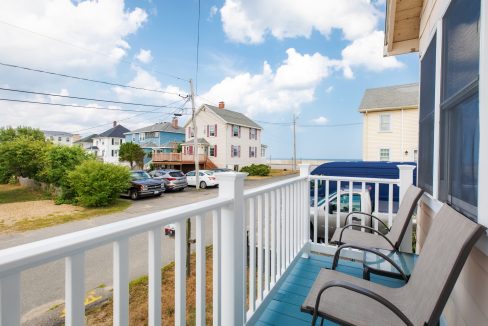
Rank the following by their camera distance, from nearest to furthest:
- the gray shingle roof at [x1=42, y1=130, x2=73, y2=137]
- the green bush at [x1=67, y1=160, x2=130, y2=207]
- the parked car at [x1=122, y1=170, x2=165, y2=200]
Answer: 1. the green bush at [x1=67, y1=160, x2=130, y2=207]
2. the parked car at [x1=122, y1=170, x2=165, y2=200]
3. the gray shingle roof at [x1=42, y1=130, x2=73, y2=137]

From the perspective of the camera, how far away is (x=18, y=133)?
20625mm

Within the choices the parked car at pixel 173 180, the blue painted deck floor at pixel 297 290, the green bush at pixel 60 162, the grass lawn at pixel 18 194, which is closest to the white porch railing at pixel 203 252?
the blue painted deck floor at pixel 297 290

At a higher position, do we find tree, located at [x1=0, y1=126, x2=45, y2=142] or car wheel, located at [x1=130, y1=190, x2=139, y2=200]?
tree, located at [x1=0, y1=126, x2=45, y2=142]

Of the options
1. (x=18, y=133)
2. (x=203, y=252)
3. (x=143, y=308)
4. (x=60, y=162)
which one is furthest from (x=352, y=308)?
(x=18, y=133)

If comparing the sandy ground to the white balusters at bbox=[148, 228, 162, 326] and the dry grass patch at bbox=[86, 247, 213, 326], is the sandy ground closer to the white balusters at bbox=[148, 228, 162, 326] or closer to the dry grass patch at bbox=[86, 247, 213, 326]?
the dry grass patch at bbox=[86, 247, 213, 326]

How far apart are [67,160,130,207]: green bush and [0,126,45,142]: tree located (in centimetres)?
1225

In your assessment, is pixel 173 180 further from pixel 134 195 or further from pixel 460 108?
pixel 460 108

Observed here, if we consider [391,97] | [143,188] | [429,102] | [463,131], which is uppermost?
[391,97]

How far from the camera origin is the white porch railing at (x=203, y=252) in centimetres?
59

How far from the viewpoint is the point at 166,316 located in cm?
292

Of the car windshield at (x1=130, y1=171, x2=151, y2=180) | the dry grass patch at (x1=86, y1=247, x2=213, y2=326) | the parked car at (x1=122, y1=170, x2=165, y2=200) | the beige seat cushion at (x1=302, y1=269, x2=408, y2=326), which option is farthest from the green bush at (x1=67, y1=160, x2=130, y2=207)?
the beige seat cushion at (x1=302, y1=269, x2=408, y2=326)

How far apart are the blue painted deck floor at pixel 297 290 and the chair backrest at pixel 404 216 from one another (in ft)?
1.63

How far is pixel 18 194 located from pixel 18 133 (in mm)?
9490

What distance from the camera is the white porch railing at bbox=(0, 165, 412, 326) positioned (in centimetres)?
59
